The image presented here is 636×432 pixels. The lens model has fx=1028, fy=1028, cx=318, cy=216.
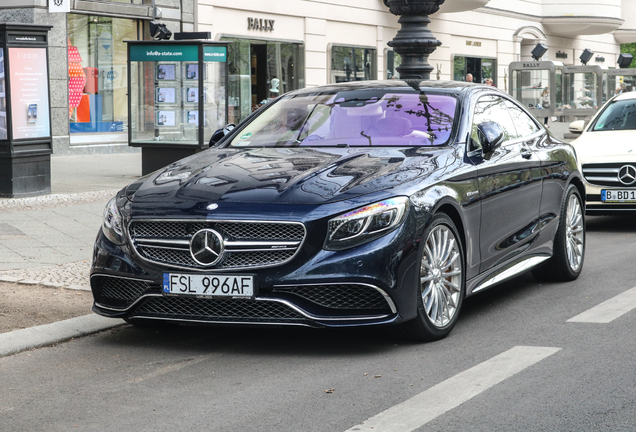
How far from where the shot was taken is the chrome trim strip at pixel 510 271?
20.6ft

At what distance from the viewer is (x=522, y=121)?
7.48 meters

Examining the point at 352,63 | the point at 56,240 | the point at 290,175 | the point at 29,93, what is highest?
the point at 352,63

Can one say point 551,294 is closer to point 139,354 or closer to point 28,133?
point 139,354

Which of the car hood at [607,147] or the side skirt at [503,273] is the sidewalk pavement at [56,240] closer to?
the side skirt at [503,273]

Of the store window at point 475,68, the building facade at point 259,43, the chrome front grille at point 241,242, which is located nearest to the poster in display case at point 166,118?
the building facade at point 259,43

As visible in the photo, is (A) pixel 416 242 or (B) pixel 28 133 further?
(B) pixel 28 133

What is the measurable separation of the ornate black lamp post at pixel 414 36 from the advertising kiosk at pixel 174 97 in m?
4.37

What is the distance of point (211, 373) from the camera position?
16.5 ft

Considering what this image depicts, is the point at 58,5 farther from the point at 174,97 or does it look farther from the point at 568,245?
the point at 568,245

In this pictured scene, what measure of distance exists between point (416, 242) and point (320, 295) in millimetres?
Answer: 579

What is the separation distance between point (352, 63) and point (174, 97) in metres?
15.4

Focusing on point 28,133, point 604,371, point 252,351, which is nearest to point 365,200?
point 252,351

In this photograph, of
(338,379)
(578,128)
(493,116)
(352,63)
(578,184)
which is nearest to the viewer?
(338,379)

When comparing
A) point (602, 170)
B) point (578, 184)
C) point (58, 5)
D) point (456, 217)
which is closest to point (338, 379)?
point (456, 217)
